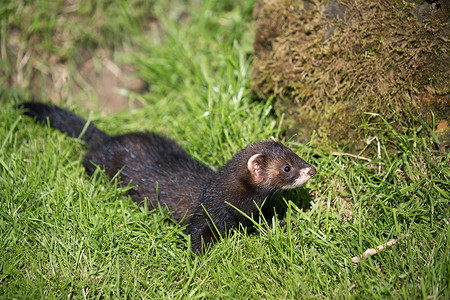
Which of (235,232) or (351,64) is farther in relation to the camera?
(351,64)

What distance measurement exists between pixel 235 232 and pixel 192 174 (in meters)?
1.05

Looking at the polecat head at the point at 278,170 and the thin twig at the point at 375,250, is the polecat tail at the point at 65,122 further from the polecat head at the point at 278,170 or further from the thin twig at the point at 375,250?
the thin twig at the point at 375,250

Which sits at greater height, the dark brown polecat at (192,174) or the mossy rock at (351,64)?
the mossy rock at (351,64)

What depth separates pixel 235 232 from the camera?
3.76 m

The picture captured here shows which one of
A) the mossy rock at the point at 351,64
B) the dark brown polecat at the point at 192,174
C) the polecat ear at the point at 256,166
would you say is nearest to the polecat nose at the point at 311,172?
the dark brown polecat at the point at 192,174

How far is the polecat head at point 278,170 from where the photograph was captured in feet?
12.6

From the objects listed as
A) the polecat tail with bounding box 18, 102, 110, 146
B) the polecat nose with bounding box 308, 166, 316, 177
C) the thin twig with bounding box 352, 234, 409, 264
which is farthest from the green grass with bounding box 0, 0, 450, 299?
the polecat nose with bounding box 308, 166, 316, 177

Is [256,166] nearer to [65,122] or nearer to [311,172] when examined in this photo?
[311,172]

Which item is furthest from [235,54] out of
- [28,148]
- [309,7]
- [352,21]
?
[28,148]

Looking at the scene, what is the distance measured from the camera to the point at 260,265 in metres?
3.46

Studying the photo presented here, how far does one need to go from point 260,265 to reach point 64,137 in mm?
3201

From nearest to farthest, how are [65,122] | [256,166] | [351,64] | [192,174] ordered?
[256,166] < [351,64] < [192,174] < [65,122]

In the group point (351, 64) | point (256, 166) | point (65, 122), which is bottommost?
point (65, 122)

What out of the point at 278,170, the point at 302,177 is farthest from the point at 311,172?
the point at 278,170
